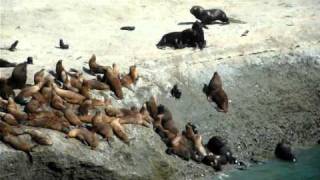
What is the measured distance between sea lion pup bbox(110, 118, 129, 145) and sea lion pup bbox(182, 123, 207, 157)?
166cm

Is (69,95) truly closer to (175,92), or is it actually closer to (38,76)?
(38,76)

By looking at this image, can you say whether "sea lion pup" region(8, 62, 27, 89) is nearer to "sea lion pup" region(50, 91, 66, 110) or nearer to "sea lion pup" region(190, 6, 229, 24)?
"sea lion pup" region(50, 91, 66, 110)

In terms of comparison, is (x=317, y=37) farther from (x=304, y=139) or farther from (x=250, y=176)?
(x=250, y=176)

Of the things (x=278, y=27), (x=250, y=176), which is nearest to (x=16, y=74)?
(x=250, y=176)

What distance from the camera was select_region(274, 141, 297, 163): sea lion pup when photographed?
16969mm

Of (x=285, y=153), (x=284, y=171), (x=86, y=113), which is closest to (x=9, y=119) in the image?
(x=86, y=113)

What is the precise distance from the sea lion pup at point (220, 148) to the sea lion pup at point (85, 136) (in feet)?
9.16

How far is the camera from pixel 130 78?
57.5 ft

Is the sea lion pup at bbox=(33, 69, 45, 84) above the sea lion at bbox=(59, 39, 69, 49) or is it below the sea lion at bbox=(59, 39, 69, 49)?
above

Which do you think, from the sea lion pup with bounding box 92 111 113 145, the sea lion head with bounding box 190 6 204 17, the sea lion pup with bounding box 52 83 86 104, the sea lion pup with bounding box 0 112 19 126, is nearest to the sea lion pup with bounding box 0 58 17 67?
the sea lion pup with bounding box 52 83 86 104

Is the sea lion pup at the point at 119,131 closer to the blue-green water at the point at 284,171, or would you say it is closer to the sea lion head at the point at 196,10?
the blue-green water at the point at 284,171

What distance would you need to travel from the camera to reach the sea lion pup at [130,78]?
56.9ft

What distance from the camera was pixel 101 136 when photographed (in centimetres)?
1554

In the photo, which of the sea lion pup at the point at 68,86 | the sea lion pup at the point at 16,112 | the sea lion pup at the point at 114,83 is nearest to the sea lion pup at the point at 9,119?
the sea lion pup at the point at 16,112
